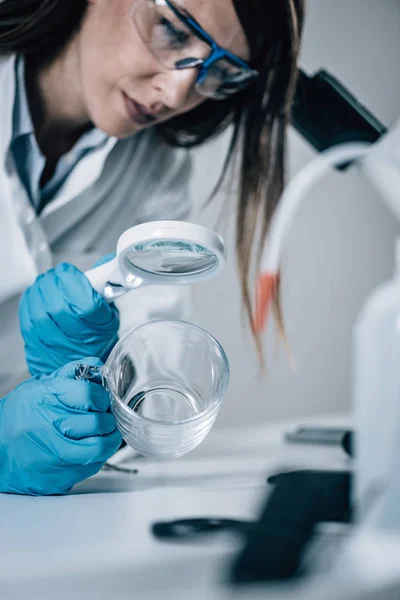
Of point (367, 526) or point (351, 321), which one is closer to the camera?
point (367, 526)

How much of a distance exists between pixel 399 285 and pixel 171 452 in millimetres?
319

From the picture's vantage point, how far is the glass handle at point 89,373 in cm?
71

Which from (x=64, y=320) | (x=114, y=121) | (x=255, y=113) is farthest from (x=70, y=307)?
(x=255, y=113)

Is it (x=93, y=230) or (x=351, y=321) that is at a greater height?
(x=93, y=230)

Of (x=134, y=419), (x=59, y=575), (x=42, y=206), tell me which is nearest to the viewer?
(x=59, y=575)

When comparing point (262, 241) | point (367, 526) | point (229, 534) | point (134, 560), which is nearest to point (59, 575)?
point (134, 560)

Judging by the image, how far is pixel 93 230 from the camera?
1184 millimetres

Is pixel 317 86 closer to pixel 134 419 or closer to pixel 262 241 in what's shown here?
pixel 262 241

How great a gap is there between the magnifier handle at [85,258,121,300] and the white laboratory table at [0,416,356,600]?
0.27 meters

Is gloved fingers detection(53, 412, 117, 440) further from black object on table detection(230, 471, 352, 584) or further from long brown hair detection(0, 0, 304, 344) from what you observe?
long brown hair detection(0, 0, 304, 344)

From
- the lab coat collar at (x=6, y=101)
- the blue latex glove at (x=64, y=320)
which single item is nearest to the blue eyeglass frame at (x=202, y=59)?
the lab coat collar at (x=6, y=101)

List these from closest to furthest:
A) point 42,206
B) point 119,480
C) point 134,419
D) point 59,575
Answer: point 59,575 < point 134,419 < point 119,480 < point 42,206

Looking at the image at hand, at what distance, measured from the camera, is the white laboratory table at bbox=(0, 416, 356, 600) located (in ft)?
1.44

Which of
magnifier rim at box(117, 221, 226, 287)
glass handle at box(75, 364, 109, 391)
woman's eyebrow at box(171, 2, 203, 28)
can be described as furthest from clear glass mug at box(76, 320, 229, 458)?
woman's eyebrow at box(171, 2, 203, 28)
